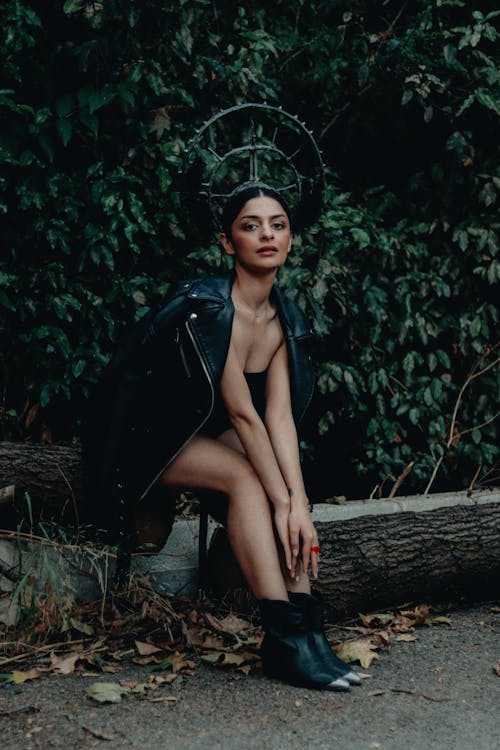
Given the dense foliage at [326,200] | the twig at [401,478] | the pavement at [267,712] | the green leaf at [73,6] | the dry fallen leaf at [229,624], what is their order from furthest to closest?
the twig at [401,478]
the dense foliage at [326,200]
the green leaf at [73,6]
the dry fallen leaf at [229,624]
the pavement at [267,712]

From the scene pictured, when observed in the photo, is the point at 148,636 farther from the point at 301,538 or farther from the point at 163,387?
the point at 163,387

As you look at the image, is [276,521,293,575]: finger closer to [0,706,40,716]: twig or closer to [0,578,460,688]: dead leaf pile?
[0,578,460,688]: dead leaf pile

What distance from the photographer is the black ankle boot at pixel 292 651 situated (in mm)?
2746

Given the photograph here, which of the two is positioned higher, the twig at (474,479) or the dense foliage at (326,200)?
the dense foliage at (326,200)

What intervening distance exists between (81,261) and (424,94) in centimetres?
198

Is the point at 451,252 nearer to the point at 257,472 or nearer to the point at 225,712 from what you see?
the point at 257,472

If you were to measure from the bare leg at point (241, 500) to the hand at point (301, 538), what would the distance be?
0.20 ft

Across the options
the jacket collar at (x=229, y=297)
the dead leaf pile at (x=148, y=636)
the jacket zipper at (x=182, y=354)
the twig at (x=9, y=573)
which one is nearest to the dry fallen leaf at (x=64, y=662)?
the dead leaf pile at (x=148, y=636)

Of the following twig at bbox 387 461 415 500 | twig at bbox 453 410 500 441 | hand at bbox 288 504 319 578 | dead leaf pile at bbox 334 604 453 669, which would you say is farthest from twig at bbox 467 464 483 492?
hand at bbox 288 504 319 578

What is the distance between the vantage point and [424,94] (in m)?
4.62

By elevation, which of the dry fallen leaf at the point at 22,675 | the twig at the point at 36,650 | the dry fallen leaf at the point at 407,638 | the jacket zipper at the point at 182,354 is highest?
the jacket zipper at the point at 182,354

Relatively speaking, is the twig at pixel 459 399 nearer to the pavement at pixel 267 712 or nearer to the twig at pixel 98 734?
the pavement at pixel 267 712

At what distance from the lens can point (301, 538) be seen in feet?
9.72

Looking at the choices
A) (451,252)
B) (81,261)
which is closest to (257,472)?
(81,261)
